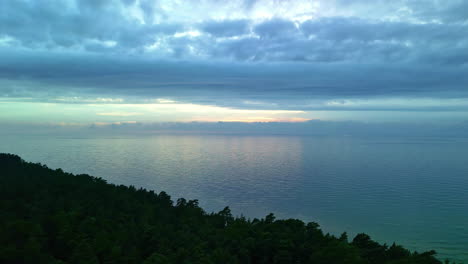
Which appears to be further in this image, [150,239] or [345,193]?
[345,193]

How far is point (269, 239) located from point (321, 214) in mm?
27239

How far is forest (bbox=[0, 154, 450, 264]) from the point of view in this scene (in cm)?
2475

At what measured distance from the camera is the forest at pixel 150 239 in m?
24.8

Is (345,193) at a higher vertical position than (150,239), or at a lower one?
lower

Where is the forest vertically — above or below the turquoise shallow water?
above

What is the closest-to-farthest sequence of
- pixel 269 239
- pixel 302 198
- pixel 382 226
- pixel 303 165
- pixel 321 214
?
pixel 269 239 < pixel 382 226 < pixel 321 214 < pixel 302 198 < pixel 303 165

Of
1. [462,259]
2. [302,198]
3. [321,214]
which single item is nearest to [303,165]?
[302,198]

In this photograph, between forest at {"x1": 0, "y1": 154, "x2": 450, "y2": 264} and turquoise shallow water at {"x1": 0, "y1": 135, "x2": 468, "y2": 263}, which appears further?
turquoise shallow water at {"x1": 0, "y1": 135, "x2": 468, "y2": 263}

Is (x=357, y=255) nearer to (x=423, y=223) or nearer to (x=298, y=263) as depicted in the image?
(x=298, y=263)

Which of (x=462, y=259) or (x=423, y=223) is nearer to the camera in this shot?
(x=462, y=259)

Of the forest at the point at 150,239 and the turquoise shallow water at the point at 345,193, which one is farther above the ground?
the forest at the point at 150,239

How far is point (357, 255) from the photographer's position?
2464cm

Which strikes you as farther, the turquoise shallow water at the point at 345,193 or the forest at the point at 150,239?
the turquoise shallow water at the point at 345,193

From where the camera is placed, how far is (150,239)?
99.6 ft
